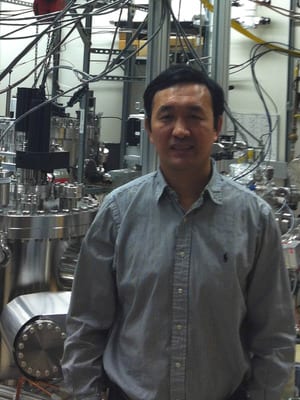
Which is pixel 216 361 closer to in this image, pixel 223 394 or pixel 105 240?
pixel 223 394

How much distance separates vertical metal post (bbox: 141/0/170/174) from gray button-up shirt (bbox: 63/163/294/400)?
689mm

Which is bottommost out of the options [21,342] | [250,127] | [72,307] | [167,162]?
[21,342]

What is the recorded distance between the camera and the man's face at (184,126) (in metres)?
0.98

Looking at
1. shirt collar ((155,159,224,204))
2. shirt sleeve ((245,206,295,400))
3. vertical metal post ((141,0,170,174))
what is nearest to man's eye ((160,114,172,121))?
shirt collar ((155,159,224,204))

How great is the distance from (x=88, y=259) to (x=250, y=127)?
9.85 feet

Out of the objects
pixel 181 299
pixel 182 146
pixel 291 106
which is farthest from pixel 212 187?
pixel 291 106

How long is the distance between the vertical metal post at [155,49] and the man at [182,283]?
2.25 feet

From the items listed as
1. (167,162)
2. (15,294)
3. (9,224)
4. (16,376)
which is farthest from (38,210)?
(167,162)

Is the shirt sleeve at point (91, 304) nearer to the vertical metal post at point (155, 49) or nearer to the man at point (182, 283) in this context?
the man at point (182, 283)

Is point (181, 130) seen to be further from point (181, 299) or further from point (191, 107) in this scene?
point (181, 299)

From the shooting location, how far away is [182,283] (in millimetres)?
991

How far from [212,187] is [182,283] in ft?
0.63

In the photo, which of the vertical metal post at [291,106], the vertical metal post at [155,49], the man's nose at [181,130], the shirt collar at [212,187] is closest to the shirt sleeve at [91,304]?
the shirt collar at [212,187]

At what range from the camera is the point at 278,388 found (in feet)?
3.37
